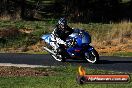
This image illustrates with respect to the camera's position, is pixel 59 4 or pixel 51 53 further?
pixel 59 4

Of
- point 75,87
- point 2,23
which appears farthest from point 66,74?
point 2,23

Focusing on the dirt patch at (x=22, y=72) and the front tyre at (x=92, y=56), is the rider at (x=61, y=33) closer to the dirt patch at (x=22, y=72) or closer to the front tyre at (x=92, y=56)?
the front tyre at (x=92, y=56)

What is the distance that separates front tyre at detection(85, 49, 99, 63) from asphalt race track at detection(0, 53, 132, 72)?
9.5 inches

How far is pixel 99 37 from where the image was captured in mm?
27125

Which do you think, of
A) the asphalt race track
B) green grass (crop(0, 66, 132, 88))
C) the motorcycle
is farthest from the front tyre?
green grass (crop(0, 66, 132, 88))

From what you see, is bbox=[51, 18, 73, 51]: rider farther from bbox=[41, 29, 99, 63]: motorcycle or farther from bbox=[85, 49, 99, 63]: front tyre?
bbox=[85, 49, 99, 63]: front tyre

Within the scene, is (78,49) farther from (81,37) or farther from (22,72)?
(22,72)

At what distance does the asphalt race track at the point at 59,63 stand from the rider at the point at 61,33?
2.54 feet

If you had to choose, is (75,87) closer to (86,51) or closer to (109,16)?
(86,51)

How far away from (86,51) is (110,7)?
25816mm

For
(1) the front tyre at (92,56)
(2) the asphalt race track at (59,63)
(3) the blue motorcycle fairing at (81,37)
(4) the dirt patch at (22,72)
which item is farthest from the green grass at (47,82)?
(3) the blue motorcycle fairing at (81,37)

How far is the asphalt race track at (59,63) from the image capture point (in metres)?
18.1

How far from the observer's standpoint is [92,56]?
19297mm

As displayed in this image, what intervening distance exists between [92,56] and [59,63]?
1382 millimetres
